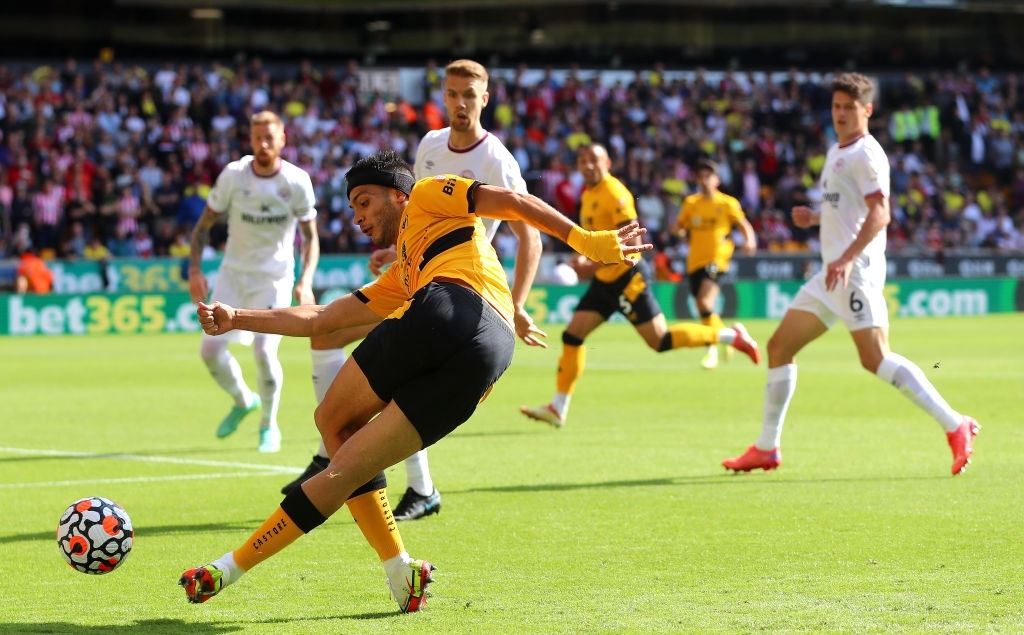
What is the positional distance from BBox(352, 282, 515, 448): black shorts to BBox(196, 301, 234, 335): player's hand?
58 cm

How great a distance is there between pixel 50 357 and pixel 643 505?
15.5 m

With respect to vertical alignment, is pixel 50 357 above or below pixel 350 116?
below

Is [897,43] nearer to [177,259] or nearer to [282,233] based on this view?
[177,259]

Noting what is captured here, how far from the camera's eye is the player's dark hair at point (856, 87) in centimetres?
967

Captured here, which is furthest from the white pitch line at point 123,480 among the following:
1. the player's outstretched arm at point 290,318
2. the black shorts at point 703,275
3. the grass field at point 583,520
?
the black shorts at point 703,275

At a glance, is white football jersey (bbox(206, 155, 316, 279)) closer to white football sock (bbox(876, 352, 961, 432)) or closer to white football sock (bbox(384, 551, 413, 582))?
white football sock (bbox(876, 352, 961, 432))

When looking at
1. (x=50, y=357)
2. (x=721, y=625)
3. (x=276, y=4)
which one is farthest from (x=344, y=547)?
(x=276, y=4)

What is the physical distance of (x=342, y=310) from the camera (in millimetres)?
6410

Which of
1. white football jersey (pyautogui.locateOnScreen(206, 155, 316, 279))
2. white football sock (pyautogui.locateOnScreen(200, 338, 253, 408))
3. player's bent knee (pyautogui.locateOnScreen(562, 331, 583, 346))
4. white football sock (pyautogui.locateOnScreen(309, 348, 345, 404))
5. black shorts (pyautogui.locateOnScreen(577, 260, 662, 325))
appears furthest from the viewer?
black shorts (pyautogui.locateOnScreen(577, 260, 662, 325))

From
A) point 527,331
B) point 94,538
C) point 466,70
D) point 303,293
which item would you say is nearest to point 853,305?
point 466,70

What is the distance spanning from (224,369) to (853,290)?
5041mm

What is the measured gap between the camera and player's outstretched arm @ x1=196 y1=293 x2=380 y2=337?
19.6 ft

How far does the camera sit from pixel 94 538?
638 centimetres

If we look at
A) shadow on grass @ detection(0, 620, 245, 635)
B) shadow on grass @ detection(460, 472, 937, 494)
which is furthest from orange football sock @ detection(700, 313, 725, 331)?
shadow on grass @ detection(0, 620, 245, 635)
